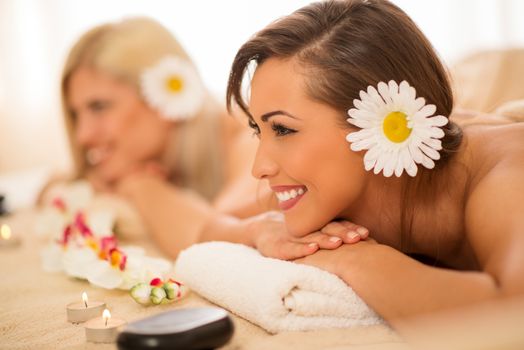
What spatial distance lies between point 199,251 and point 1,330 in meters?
0.48

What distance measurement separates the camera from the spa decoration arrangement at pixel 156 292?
4.53 feet

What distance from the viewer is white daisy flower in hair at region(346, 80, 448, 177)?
50.3 inches

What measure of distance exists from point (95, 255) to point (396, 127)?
0.92 meters

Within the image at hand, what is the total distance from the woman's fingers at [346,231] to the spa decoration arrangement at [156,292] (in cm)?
37

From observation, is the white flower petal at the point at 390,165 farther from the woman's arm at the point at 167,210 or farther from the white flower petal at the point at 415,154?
the woman's arm at the point at 167,210

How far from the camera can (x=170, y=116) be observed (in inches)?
117

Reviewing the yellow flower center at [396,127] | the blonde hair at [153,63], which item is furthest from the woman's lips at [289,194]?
the blonde hair at [153,63]

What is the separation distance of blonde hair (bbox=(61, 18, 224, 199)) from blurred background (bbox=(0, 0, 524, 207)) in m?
0.69

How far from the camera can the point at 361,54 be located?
1.33 m

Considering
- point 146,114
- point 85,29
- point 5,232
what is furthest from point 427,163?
point 85,29

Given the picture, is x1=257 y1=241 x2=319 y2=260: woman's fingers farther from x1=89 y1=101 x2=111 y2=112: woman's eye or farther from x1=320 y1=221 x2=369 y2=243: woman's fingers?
x1=89 y1=101 x2=111 y2=112: woman's eye

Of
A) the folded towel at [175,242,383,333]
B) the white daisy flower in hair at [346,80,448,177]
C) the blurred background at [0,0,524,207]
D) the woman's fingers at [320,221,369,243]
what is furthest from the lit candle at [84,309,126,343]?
the blurred background at [0,0,524,207]

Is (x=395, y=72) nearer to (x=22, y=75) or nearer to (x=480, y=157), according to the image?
(x=480, y=157)

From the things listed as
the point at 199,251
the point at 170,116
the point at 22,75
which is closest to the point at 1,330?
the point at 199,251
